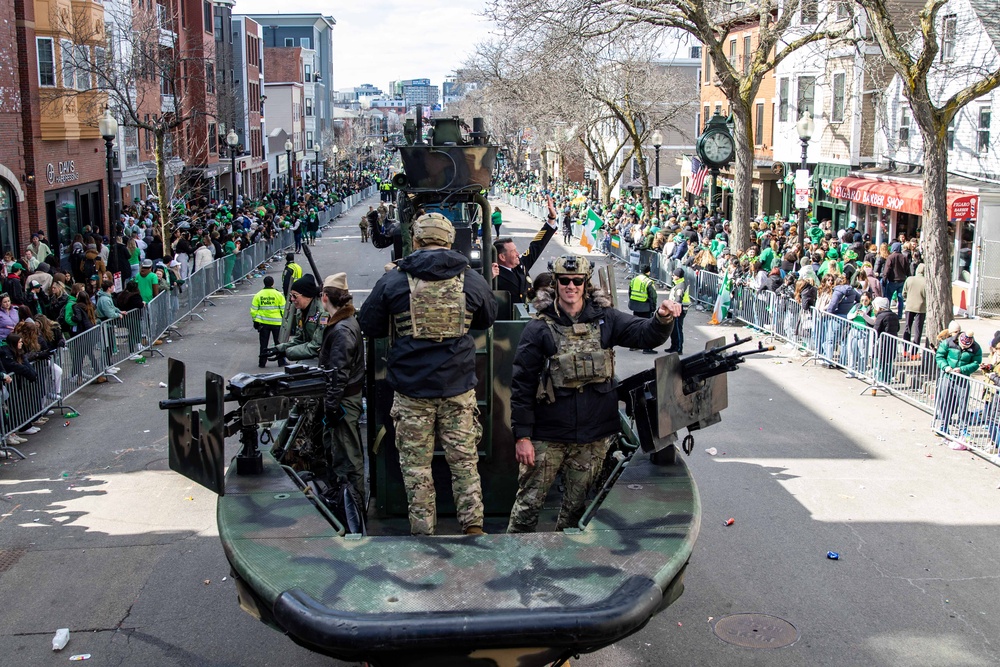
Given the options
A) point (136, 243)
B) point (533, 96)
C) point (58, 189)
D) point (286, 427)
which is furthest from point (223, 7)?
point (286, 427)

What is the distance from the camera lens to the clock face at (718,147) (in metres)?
25.5

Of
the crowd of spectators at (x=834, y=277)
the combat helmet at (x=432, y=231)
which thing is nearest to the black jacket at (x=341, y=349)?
the combat helmet at (x=432, y=231)

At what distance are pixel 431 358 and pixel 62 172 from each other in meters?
26.4

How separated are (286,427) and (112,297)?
10661mm

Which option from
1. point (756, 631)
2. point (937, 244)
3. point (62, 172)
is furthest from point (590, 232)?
point (756, 631)

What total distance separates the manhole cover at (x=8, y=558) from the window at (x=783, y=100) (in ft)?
108

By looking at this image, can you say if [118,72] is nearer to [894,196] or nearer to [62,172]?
[62,172]

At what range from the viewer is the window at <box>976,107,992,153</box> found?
77.3 ft

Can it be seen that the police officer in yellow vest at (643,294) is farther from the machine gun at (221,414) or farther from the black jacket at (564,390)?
the machine gun at (221,414)

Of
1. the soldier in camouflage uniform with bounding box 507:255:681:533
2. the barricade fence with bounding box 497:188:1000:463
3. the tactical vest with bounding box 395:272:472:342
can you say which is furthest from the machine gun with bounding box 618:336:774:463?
the barricade fence with bounding box 497:188:1000:463

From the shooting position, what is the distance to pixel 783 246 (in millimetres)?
26359

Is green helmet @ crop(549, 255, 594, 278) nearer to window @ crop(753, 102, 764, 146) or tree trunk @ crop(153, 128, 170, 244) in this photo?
tree trunk @ crop(153, 128, 170, 244)

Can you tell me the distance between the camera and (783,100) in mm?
37469

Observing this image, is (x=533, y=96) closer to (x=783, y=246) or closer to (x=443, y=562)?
(x=783, y=246)
